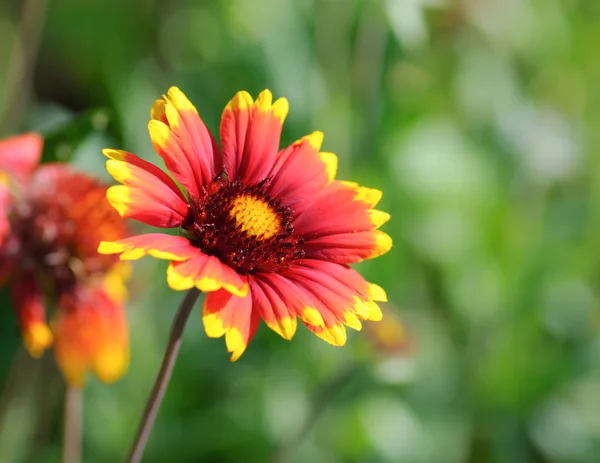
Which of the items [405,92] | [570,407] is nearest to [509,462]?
[570,407]

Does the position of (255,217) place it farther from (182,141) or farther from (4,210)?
(4,210)

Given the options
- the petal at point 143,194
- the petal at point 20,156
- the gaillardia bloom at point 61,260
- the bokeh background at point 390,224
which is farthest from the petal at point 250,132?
the bokeh background at point 390,224

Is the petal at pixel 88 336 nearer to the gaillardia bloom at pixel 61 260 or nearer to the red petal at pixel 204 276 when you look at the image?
the gaillardia bloom at pixel 61 260

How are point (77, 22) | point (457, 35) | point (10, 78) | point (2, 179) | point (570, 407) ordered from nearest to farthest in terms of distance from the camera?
point (2, 179) → point (10, 78) → point (570, 407) → point (77, 22) → point (457, 35)

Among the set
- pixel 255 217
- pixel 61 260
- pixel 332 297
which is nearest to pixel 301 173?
pixel 255 217

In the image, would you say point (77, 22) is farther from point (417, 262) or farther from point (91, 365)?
point (91, 365)

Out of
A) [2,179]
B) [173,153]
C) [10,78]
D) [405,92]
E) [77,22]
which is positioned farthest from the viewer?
[77,22]

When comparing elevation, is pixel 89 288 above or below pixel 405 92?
below
